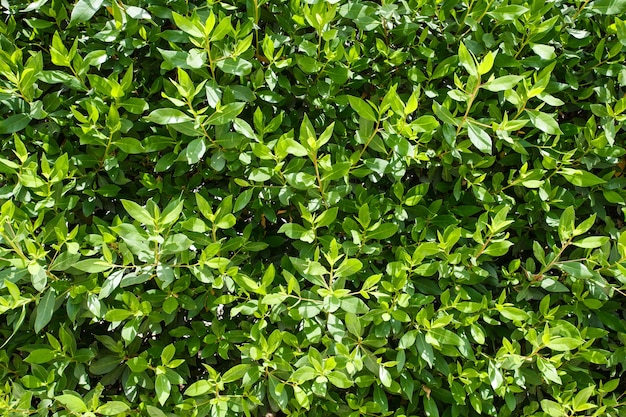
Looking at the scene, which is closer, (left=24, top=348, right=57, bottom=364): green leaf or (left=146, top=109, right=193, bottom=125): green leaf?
(left=146, top=109, right=193, bottom=125): green leaf

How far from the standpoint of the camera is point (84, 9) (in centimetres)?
180

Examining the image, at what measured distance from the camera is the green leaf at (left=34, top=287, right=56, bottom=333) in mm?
1838

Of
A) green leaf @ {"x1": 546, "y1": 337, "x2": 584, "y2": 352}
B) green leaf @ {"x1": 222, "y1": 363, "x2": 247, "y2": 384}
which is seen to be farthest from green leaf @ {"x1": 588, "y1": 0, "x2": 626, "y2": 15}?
green leaf @ {"x1": 222, "y1": 363, "x2": 247, "y2": 384}

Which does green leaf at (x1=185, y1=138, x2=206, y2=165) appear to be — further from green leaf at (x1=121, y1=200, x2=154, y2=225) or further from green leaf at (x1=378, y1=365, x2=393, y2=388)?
green leaf at (x1=378, y1=365, x2=393, y2=388)

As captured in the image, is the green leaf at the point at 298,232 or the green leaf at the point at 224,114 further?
the green leaf at the point at 298,232

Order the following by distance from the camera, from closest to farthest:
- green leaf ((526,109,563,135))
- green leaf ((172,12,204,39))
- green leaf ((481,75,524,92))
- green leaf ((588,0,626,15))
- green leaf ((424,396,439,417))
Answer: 1. green leaf ((172,12,204,39))
2. green leaf ((481,75,524,92))
3. green leaf ((526,109,563,135))
4. green leaf ((588,0,626,15))
5. green leaf ((424,396,439,417))

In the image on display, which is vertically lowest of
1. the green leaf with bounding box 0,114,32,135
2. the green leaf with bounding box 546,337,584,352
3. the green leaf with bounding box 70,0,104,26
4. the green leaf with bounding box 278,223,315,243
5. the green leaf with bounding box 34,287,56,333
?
the green leaf with bounding box 546,337,584,352

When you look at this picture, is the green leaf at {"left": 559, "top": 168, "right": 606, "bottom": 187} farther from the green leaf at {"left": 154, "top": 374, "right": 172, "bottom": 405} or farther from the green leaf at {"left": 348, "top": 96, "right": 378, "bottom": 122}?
the green leaf at {"left": 154, "top": 374, "right": 172, "bottom": 405}

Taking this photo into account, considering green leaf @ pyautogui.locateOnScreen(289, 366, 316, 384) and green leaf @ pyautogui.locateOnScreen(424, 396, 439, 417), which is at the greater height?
green leaf @ pyautogui.locateOnScreen(289, 366, 316, 384)

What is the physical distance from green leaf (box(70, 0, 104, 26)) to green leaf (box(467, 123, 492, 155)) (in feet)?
4.36

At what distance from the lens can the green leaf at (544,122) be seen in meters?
1.90

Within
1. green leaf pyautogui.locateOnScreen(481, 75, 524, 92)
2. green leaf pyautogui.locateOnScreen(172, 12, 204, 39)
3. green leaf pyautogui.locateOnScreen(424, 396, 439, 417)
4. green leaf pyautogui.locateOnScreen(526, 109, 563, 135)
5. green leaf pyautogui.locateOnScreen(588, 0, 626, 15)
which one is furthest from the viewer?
green leaf pyautogui.locateOnScreen(424, 396, 439, 417)


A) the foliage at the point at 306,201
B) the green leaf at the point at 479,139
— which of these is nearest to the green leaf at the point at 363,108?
the foliage at the point at 306,201

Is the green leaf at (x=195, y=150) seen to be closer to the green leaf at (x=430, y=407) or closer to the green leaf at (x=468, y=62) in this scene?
the green leaf at (x=468, y=62)
